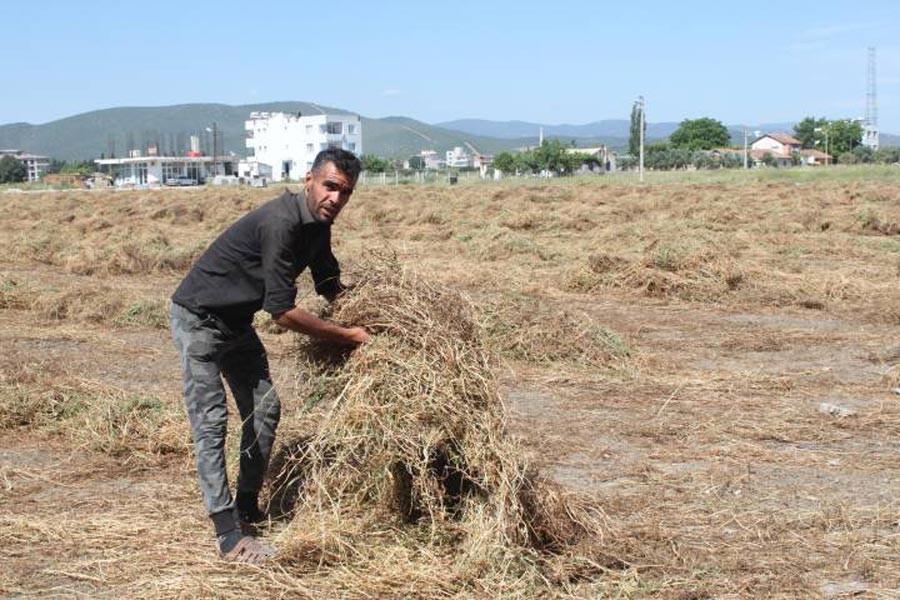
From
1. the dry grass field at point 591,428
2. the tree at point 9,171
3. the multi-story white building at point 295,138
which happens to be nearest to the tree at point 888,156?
the multi-story white building at point 295,138

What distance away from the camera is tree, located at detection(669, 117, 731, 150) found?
5768 inches

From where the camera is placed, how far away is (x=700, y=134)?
148375mm

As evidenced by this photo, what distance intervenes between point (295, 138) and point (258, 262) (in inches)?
5133

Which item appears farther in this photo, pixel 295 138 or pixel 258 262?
pixel 295 138

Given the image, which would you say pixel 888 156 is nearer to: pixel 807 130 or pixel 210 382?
pixel 807 130

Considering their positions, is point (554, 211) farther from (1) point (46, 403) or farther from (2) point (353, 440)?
(2) point (353, 440)

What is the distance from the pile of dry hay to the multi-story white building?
12123 cm

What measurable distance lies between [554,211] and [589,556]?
2103 centimetres

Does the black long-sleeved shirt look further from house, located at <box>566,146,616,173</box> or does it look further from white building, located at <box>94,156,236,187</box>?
white building, located at <box>94,156,236,187</box>

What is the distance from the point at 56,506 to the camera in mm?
5582

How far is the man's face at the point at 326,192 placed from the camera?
4.45m

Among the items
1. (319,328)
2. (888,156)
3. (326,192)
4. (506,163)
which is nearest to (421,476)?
(319,328)

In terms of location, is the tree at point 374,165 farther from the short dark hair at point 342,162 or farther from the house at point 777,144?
the short dark hair at point 342,162

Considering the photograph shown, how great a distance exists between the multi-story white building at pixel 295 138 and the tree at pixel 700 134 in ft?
160
